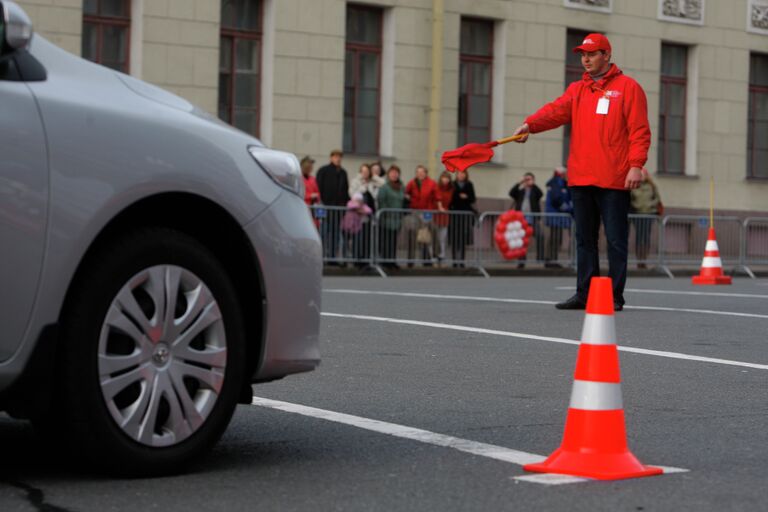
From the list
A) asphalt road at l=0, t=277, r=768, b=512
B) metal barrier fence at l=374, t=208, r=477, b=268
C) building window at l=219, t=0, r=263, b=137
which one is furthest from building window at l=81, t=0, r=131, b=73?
asphalt road at l=0, t=277, r=768, b=512

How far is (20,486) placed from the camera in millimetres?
5297

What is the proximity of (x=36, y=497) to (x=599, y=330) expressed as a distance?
74.3 inches

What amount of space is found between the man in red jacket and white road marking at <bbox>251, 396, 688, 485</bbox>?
236 inches

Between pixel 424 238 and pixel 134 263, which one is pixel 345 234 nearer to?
pixel 424 238

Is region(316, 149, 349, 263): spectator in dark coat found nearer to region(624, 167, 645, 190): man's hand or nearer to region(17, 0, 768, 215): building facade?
region(17, 0, 768, 215): building facade

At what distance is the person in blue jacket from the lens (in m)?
26.1

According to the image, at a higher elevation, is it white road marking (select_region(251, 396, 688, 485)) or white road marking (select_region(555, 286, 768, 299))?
white road marking (select_region(555, 286, 768, 299))

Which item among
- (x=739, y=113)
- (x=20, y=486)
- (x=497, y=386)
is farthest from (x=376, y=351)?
(x=739, y=113)

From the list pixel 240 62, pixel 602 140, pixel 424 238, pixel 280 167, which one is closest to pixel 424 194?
pixel 424 238

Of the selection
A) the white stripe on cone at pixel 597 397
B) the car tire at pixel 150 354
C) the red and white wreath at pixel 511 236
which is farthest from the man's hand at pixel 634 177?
the red and white wreath at pixel 511 236

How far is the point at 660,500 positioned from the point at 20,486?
6.37 ft

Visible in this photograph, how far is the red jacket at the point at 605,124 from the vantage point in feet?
42.9

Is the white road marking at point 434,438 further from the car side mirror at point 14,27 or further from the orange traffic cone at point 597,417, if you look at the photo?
the car side mirror at point 14,27

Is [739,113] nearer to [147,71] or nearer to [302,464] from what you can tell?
[147,71]
